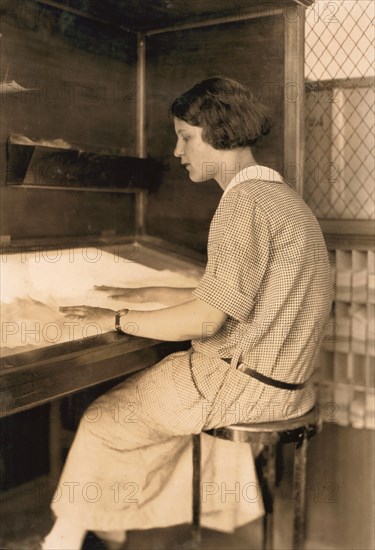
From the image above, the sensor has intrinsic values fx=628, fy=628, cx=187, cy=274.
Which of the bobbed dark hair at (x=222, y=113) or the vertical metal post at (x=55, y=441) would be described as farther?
the vertical metal post at (x=55, y=441)

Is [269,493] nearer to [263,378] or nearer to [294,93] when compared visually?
[263,378]

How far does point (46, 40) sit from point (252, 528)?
6.06ft

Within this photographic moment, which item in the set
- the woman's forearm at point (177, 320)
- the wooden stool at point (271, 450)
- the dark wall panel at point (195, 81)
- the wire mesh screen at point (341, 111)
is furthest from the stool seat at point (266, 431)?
the wire mesh screen at point (341, 111)

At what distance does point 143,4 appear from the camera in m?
2.27

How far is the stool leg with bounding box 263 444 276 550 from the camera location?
70.3 inches

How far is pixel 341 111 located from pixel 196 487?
161 cm

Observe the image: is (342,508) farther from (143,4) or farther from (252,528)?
(143,4)

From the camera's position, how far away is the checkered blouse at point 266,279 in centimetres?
150

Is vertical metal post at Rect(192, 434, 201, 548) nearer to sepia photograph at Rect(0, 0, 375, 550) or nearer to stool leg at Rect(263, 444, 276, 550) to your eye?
sepia photograph at Rect(0, 0, 375, 550)

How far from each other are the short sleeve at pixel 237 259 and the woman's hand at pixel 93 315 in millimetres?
212

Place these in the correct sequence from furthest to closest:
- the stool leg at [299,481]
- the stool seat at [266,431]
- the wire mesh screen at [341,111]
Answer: the wire mesh screen at [341,111], the stool leg at [299,481], the stool seat at [266,431]

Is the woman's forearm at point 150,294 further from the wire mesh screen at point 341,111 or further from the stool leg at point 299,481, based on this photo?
the wire mesh screen at point 341,111

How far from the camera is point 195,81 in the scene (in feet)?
8.05

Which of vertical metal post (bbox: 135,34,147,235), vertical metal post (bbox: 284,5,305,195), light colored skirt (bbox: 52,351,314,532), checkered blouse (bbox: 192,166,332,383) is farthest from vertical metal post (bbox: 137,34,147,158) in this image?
light colored skirt (bbox: 52,351,314,532)
